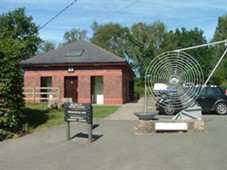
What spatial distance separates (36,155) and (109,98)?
66.0 feet

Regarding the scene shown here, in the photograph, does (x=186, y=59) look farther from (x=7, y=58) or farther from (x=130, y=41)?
(x=130, y=41)

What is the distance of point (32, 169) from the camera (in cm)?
758

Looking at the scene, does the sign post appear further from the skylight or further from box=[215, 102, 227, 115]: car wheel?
the skylight

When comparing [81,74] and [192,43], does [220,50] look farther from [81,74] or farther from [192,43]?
[81,74]

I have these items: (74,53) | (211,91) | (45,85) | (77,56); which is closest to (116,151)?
(211,91)

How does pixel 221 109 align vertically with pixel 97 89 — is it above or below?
below

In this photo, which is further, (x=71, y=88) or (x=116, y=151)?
(x=71, y=88)

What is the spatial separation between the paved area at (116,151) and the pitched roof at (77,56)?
1661 centimetres

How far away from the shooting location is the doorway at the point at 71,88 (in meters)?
29.8

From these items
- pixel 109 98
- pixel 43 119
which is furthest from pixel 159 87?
pixel 109 98

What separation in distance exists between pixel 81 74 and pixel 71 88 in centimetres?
149

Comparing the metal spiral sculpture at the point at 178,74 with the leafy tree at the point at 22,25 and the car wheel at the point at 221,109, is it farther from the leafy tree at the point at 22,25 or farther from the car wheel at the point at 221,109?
the leafy tree at the point at 22,25

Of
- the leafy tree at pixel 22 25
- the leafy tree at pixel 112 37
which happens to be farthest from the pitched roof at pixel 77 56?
the leafy tree at pixel 112 37

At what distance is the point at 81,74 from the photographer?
29422mm
